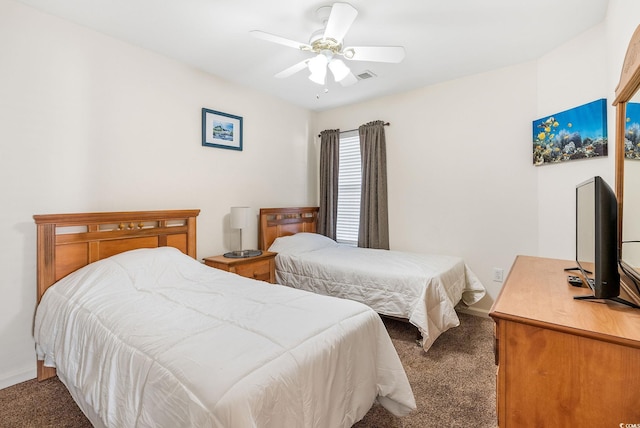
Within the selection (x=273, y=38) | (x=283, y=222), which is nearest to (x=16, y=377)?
(x=283, y=222)

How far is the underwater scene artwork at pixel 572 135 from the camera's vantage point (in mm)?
2281

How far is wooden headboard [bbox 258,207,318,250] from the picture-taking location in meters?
3.64

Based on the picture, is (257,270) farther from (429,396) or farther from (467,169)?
(467,169)

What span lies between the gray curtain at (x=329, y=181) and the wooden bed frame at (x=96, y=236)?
1.89 m

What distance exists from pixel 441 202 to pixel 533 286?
209 cm

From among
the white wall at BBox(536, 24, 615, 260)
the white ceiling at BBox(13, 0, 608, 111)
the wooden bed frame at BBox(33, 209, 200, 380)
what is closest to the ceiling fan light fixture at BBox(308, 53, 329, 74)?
the white ceiling at BBox(13, 0, 608, 111)

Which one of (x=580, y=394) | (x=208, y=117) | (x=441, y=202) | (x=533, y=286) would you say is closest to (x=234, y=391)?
(x=580, y=394)

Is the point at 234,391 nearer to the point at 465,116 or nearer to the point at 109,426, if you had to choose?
the point at 109,426

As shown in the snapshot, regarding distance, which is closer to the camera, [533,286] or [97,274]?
[533,286]

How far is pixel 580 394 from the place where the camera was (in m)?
0.98

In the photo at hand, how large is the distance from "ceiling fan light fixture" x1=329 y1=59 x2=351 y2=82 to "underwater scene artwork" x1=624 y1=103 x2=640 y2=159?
169cm

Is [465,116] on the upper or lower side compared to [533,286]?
upper

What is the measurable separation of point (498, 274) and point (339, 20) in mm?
2808

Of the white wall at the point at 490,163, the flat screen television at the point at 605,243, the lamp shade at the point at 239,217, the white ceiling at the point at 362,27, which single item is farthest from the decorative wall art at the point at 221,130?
the flat screen television at the point at 605,243
